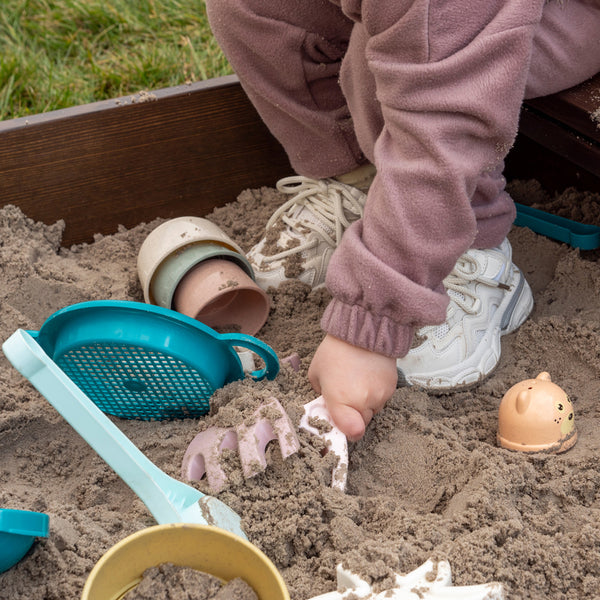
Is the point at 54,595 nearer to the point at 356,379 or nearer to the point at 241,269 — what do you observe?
the point at 356,379

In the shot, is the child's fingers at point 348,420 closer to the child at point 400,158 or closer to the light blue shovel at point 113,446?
the child at point 400,158

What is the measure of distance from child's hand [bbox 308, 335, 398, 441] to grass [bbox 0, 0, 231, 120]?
84 centimetres

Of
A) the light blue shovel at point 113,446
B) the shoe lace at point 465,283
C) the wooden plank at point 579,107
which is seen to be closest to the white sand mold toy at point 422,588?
the light blue shovel at point 113,446

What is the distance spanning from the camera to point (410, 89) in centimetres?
82

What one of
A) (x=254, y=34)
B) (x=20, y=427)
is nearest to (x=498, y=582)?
(x=20, y=427)

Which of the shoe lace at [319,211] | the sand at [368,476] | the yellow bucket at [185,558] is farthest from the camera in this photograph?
the shoe lace at [319,211]

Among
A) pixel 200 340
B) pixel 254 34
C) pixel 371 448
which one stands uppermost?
pixel 254 34

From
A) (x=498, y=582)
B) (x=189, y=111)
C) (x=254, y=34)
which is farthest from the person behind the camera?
(x=189, y=111)

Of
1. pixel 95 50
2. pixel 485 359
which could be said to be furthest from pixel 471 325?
pixel 95 50

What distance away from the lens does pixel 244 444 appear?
2.74 ft

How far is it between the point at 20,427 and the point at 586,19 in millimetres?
871

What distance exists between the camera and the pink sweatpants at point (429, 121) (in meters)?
0.80

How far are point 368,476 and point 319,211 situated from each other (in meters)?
0.48

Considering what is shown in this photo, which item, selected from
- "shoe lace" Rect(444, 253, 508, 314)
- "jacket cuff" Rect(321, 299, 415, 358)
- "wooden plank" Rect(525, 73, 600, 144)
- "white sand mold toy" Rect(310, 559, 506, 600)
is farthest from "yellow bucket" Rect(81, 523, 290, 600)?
"wooden plank" Rect(525, 73, 600, 144)
